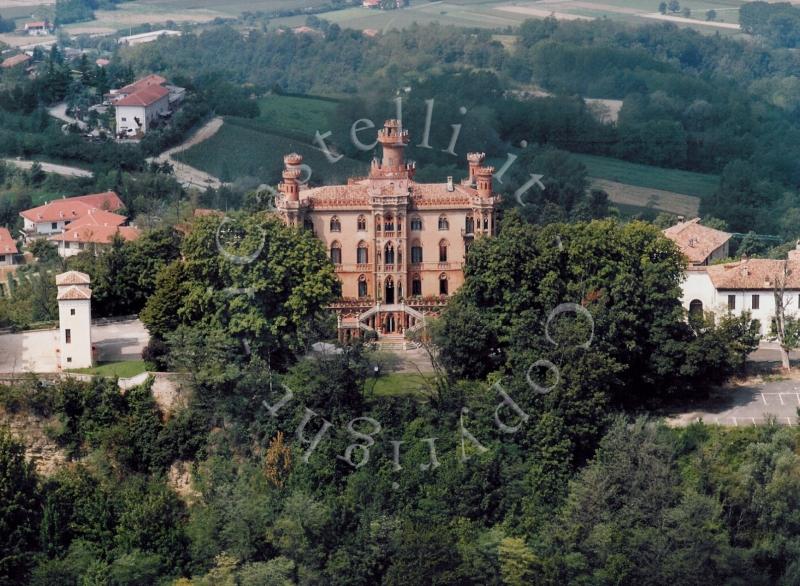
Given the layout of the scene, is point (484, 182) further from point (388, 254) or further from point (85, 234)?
point (85, 234)

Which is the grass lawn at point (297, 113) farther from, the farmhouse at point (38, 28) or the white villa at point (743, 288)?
the farmhouse at point (38, 28)

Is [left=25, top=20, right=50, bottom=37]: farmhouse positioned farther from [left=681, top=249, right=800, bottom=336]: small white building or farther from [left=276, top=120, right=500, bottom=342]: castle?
[left=681, top=249, right=800, bottom=336]: small white building

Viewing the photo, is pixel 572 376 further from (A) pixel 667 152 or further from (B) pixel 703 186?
(A) pixel 667 152

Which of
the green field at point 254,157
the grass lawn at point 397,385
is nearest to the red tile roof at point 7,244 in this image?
the green field at point 254,157

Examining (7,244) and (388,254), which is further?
(7,244)

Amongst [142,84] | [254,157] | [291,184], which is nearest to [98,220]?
[291,184]

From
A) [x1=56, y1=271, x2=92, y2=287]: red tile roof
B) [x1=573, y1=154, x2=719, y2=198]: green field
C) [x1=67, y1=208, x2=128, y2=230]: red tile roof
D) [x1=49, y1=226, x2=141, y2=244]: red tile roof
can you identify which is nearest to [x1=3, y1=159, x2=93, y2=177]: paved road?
[x1=67, y1=208, x2=128, y2=230]: red tile roof

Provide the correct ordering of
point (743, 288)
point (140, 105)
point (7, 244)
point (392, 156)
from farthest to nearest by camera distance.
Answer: point (140, 105) → point (7, 244) → point (392, 156) → point (743, 288)
